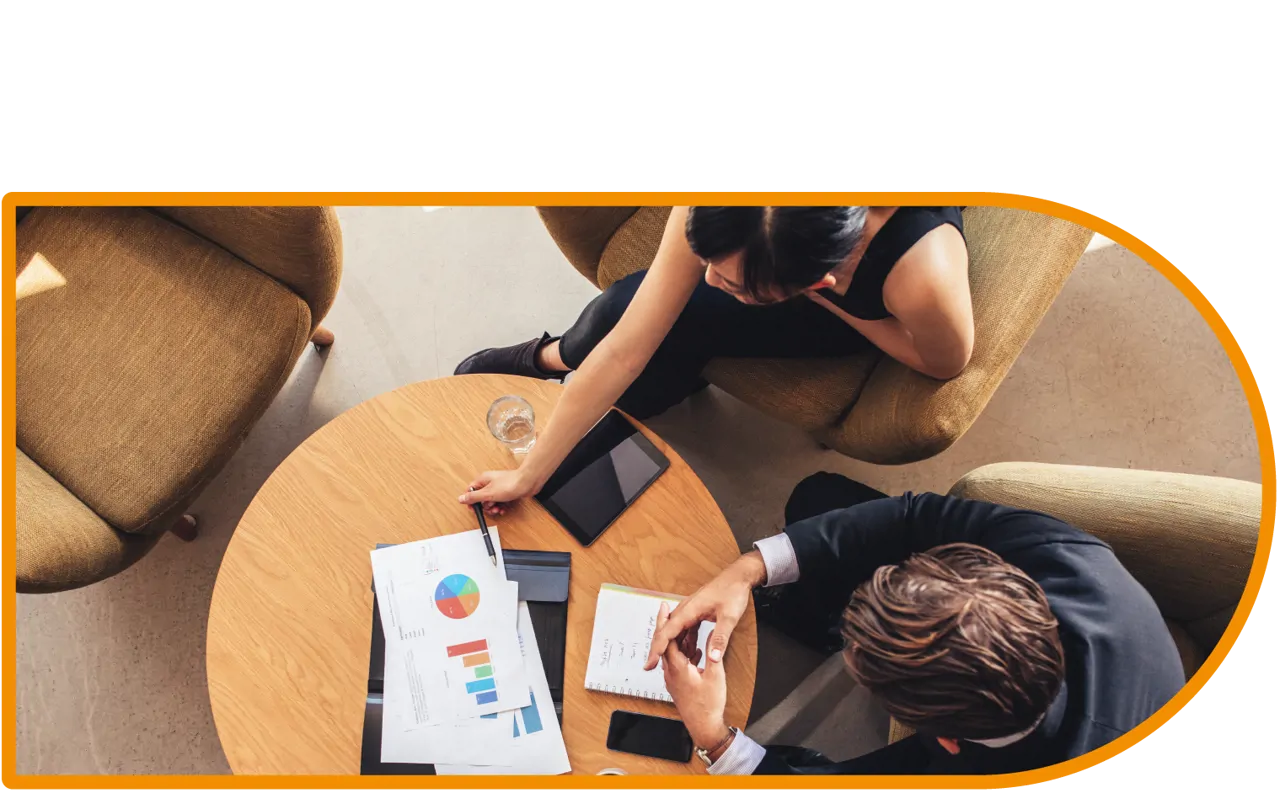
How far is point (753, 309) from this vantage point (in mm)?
1738

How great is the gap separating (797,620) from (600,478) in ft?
2.31

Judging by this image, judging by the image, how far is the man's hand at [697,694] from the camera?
53.6 inches

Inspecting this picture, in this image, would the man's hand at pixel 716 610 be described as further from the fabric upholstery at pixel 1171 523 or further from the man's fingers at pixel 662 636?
the fabric upholstery at pixel 1171 523


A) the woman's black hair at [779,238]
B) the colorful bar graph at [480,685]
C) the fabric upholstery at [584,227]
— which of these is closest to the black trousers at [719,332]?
the fabric upholstery at [584,227]

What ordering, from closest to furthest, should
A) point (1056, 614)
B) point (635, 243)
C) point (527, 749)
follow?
1. point (1056, 614)
2. point (527, 749)
3. point (635, 243)

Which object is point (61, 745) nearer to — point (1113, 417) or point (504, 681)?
point (504, 681)

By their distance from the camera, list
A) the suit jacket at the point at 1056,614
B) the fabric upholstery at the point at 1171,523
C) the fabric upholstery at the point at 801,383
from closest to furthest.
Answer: the suit jacket at the point at 1056,614 → the fabric upholstery at the point at 1171,523 → the fabric upholstery at the point at 801,383

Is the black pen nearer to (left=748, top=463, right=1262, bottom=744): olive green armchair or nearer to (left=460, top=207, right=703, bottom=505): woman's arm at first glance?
(left=460, top=207, right=703, bottom=505): woman's arm

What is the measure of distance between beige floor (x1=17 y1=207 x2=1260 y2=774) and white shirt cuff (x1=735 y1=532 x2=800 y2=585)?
1.91 feet

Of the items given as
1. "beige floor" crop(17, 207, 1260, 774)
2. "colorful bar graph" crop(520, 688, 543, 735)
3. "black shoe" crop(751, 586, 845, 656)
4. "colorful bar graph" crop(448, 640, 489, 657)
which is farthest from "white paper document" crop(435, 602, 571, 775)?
"beige floor" crop(17, 207, 1260, 774)

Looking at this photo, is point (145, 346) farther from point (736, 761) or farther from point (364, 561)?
point (736, 761)

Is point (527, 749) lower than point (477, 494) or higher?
lower

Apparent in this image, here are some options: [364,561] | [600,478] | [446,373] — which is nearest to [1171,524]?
[600,478]

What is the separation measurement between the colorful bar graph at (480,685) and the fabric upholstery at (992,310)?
952mm
